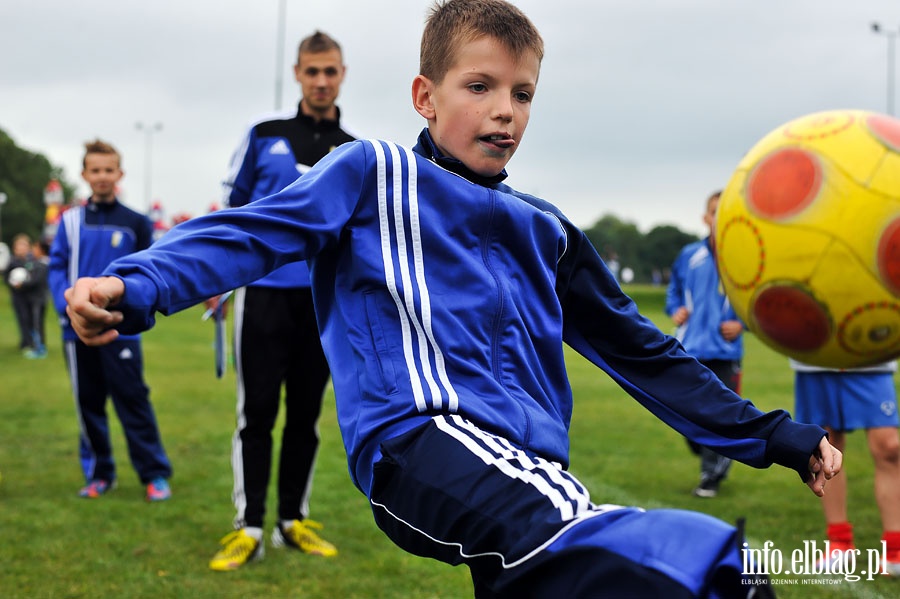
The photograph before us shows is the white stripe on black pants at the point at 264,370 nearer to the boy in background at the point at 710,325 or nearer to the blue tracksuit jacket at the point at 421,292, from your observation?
the blue tracksuit jacket at the point at 421,292

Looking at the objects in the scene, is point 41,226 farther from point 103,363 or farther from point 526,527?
point 526,527

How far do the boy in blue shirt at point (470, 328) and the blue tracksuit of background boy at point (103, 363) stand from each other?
17.1ft

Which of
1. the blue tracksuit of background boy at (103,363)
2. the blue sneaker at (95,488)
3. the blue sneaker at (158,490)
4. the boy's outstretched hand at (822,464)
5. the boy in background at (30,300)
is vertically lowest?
the boy in background at (30,300)

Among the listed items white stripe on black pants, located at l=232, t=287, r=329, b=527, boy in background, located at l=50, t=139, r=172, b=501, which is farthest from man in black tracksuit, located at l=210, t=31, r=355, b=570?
boy in background, located at l=50, t=139, r=172, b=501

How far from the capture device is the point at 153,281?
7.09ft

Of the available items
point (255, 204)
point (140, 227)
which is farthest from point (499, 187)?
point (140, 227)

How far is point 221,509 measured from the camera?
23.2 ft

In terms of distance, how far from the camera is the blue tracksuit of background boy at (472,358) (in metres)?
2.00

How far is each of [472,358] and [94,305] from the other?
916 millimetres

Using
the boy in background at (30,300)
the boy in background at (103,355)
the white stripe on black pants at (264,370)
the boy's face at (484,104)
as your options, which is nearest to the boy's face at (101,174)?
the boy in background at (103,355)

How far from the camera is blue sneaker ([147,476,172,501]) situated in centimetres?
737

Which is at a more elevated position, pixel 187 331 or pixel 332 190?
pixel 332 190

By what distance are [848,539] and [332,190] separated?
180 inches

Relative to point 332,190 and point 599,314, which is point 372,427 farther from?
point 599,314
